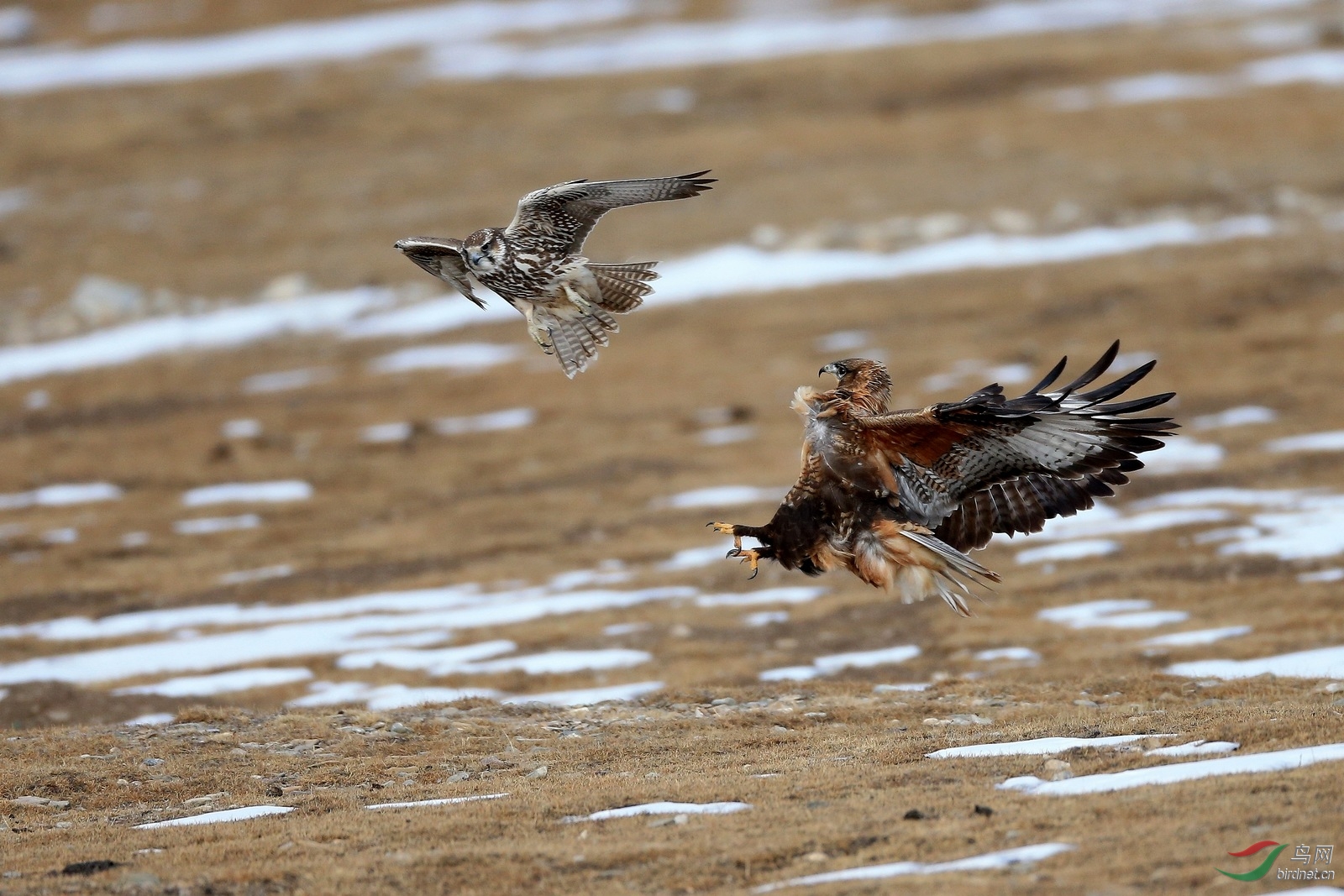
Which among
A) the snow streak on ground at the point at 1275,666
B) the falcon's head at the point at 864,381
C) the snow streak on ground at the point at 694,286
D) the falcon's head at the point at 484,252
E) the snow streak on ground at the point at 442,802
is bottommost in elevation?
the snow streak on ground at the point at 1275,666

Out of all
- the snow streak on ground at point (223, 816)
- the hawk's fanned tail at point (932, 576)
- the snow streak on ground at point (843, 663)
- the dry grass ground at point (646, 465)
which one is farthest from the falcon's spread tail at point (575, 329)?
the snow streak on ground at point (223, 816)

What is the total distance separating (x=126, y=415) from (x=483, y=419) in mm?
7122

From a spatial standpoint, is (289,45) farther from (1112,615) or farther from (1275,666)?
(1275,666)

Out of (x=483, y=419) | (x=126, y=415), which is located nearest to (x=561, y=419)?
(x=483, y=419)

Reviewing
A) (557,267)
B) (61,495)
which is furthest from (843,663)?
(61,495)

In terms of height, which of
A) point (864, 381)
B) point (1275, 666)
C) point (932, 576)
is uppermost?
point (864, 381)

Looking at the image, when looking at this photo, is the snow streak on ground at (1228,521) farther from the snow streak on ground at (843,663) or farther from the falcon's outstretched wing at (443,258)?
the falcon's outstretched wing at (443,258)

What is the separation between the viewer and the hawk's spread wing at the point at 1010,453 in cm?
918

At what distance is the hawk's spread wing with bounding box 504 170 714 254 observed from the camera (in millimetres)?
11195

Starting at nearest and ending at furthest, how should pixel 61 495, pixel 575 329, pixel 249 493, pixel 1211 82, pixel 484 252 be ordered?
1. pixel 484 252
2. pixel 575 329
3. pixel 249 493
4. pixel 61 495
5. pixel 1211 82

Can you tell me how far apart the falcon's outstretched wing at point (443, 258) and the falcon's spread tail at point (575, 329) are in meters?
0.57

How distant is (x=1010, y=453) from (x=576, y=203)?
4035mm

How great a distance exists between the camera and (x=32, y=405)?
A: 97.7 ft

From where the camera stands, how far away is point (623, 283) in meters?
11.9
